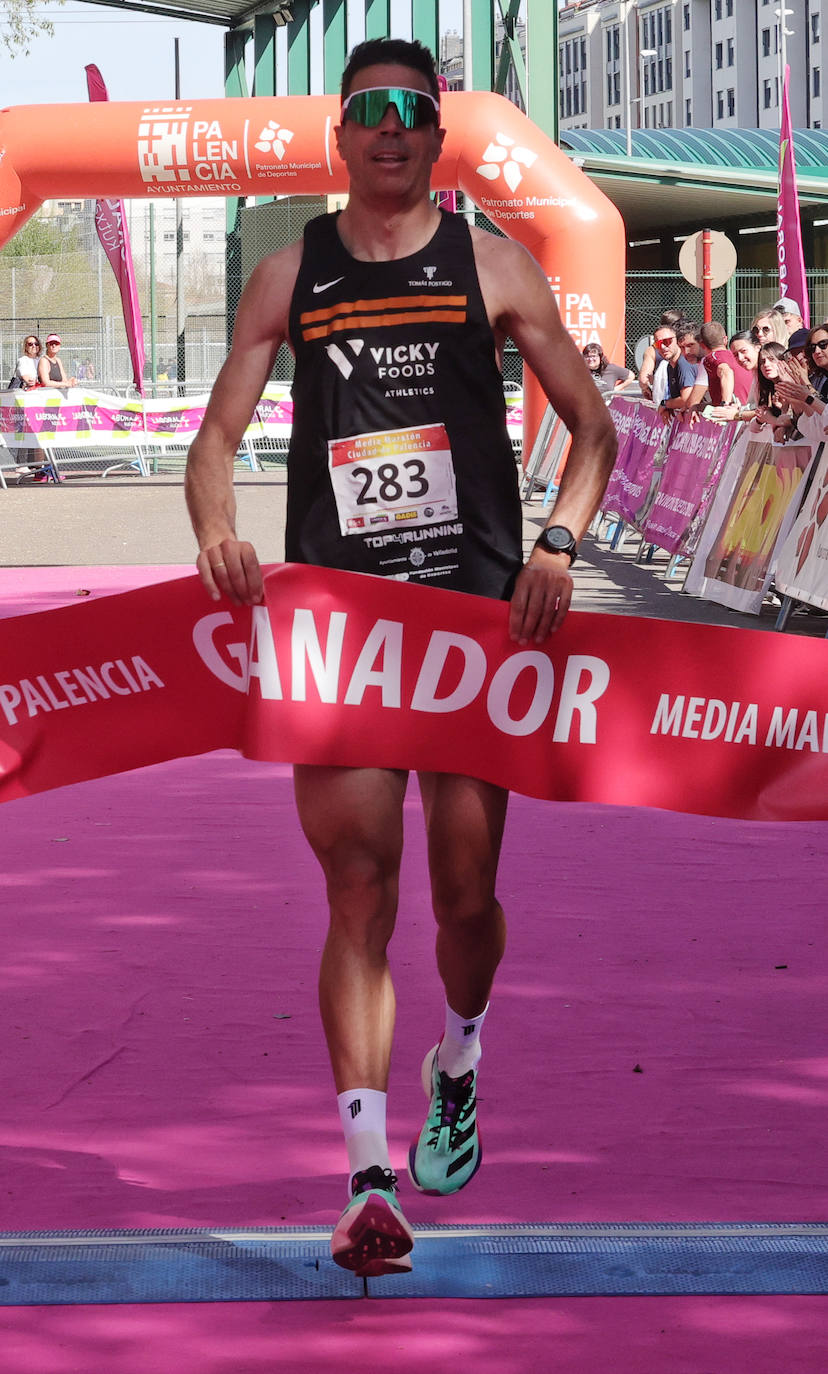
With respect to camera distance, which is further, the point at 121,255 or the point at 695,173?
the point at 695,173

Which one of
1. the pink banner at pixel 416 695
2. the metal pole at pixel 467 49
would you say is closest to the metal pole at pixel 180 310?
the metal pole at pixel 467 49

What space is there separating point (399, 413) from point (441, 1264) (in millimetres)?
1451

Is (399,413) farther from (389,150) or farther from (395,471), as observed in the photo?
(389,150)

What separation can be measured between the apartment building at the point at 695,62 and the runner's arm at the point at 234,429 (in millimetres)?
115143

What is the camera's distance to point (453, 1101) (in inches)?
137

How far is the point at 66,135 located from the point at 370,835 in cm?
1821

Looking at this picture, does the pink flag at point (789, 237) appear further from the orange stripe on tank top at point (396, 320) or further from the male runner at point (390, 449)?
the orange stripe on tank top at point (396, 320)

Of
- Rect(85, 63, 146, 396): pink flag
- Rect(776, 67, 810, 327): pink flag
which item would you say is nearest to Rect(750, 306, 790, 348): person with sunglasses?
Rect(776, 67, 810, 327): pink flag

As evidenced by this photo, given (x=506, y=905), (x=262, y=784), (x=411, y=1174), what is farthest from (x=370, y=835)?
(x=262, y=784)

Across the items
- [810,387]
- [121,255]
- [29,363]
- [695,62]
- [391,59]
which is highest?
[695,62]

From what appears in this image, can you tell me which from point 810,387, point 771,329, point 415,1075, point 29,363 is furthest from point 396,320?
point 29,363

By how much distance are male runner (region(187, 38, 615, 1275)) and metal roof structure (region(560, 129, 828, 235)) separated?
35125 mm

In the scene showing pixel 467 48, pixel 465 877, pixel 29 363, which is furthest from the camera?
pixel 467 48

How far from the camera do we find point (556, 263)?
65.4 ft
